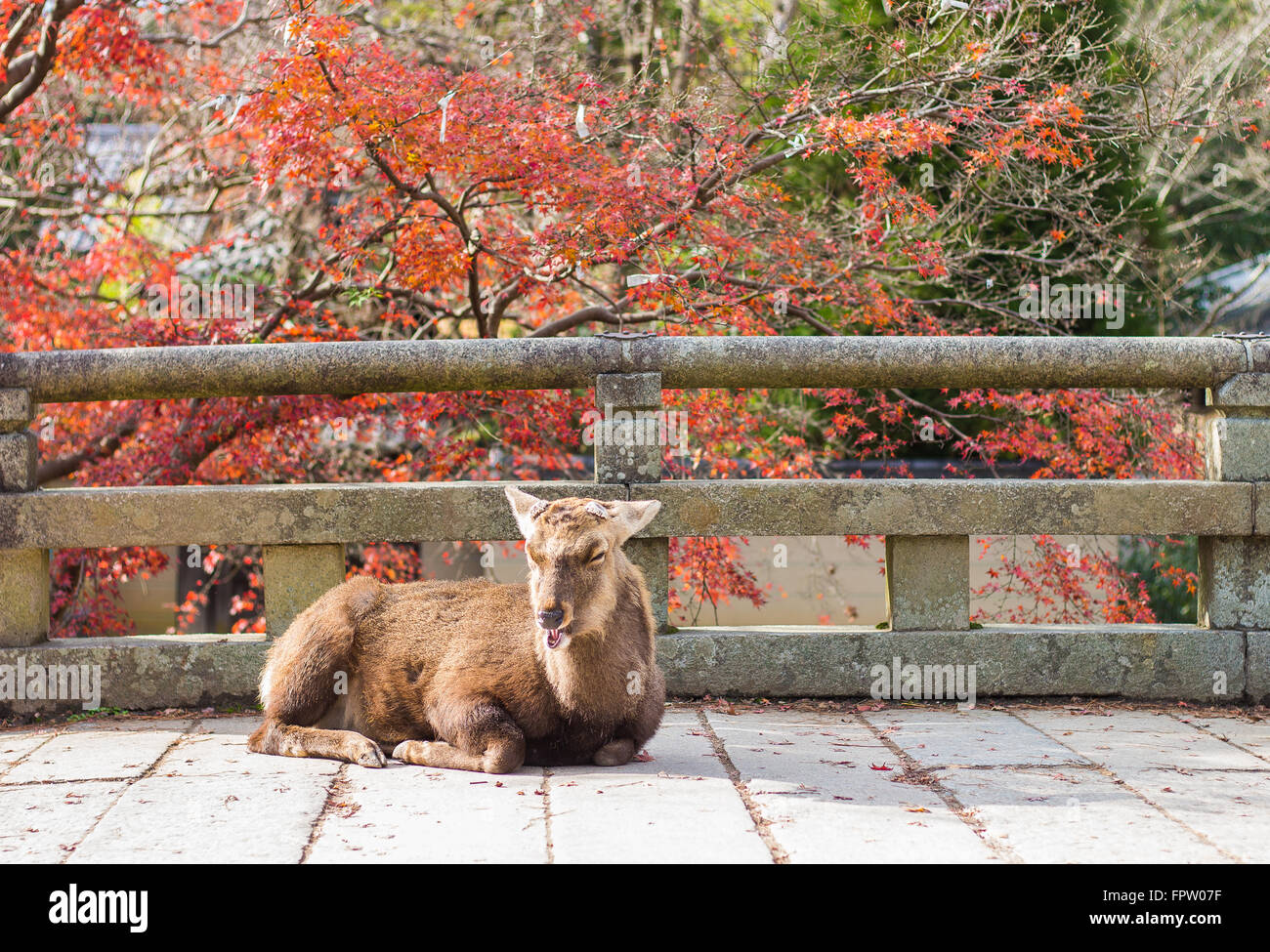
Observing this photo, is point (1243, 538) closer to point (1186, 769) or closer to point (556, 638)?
point (1186, 769)

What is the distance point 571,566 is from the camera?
4.24 metres

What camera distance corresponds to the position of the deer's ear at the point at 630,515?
4.51 meters

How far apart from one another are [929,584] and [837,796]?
1.89 meters

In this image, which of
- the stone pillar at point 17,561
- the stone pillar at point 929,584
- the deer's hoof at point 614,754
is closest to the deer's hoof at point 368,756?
the deer's hoof at point 614,754

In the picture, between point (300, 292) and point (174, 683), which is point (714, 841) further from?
point (300, 292)

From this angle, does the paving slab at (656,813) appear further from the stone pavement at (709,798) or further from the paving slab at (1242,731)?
the paving slab at (1242,731)

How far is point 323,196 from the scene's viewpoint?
9.60 metres

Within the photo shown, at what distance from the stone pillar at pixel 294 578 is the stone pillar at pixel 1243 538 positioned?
422cm

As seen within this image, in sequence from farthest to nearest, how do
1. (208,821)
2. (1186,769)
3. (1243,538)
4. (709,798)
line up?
1. (1243,538)
2. (1186,769)
3. (709,798)
4. (208,821)

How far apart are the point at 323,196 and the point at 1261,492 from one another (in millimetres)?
7146

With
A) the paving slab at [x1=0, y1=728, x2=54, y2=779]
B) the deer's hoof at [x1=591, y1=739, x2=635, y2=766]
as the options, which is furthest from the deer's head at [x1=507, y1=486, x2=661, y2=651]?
the paving slab at [x1=0, y1=728, x2=54, y2=779]

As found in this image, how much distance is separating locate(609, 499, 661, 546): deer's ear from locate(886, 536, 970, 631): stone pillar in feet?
5.42

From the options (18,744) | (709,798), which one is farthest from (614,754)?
(18,744)

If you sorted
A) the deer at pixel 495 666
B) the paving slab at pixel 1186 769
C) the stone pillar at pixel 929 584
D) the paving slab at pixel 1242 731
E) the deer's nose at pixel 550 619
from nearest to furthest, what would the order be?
the paving slab at pixel 1186 769
the deer's nose at pixel 550 619
the deer at pixel 495 666
the paving slab at pixel 1242 731
the stone pillar at pixel 929 584
